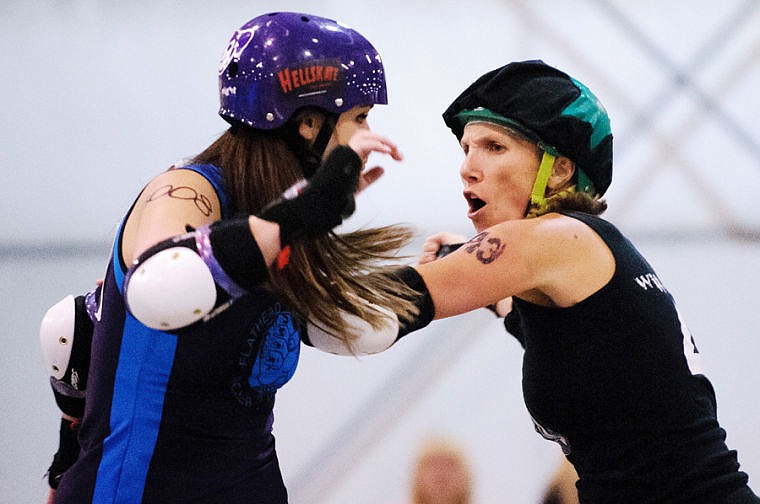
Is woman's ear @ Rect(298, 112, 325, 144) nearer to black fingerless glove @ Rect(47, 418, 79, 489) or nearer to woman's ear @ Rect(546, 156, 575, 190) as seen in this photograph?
woman's ear @ Rect(546, 156, 575, 190)

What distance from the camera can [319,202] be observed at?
126cm

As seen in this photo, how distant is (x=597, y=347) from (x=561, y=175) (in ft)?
A: 1.47

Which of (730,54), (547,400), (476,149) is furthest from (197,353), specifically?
(730,54)

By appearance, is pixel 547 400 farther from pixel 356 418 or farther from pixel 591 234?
pixel 356 418

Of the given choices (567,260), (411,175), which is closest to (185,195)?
(567,260)

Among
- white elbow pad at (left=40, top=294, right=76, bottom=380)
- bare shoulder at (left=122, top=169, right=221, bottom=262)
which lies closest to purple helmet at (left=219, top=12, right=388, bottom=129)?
bare shoulder at (left=122, top=169, right=221, bottom=262)

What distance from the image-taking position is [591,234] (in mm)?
1836

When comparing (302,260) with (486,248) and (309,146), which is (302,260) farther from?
(486,248)

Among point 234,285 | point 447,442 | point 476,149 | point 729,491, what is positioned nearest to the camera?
point 234,285

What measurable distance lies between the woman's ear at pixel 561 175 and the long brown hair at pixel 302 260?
0.52m

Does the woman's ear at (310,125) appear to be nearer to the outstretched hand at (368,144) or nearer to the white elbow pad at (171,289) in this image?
the outstretched hand at (368,144)

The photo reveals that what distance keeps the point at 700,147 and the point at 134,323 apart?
3051 mm

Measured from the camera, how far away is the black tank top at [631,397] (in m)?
1.76

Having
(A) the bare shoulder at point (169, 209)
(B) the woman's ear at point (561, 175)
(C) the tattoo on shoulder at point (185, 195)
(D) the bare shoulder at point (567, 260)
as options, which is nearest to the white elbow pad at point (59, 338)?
(A) the bare shoulder at point (169, 209)
